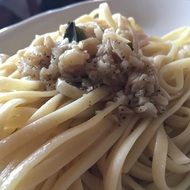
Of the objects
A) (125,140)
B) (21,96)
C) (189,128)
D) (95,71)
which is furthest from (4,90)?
(189,128)

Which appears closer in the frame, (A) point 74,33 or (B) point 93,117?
(B) point 93,117

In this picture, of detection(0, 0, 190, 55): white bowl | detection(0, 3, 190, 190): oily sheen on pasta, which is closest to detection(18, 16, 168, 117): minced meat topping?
detection(0, 3, 190, 190): oily sheen on pasta

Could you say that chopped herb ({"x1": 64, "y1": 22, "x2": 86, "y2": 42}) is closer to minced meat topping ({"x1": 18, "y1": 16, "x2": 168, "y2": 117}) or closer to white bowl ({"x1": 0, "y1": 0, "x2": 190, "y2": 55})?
minced meat topping ({"x1": 18, "y1": 16, "x2": 168, "y2": 117})

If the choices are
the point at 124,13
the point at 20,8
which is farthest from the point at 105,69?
the point at 20,8

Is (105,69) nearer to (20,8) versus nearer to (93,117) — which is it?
(93,117)

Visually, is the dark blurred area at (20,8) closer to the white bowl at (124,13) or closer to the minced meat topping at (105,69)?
the white bowl at (124,13)
